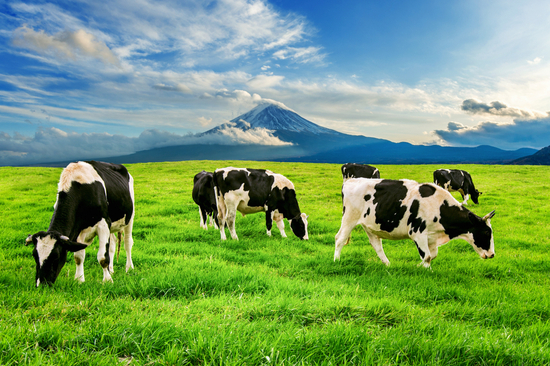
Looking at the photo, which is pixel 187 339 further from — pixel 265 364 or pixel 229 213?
pixel 229 213

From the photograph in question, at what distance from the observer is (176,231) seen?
35.8ft

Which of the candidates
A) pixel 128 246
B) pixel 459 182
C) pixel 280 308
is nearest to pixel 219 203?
pixel 128 246

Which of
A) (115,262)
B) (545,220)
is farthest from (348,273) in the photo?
(545,220)

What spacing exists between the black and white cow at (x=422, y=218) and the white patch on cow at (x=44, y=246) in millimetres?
6540

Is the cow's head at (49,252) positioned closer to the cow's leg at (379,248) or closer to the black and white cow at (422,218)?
the black and white cow at (422,218)

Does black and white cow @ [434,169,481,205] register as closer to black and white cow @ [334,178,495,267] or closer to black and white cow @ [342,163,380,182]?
black and white cow @ [342,163,380,182]

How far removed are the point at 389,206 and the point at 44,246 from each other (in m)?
7.08

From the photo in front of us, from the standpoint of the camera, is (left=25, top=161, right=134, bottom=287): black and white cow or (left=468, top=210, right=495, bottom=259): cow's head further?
(left=468, top=210, right=495, bottom=259): cow's head

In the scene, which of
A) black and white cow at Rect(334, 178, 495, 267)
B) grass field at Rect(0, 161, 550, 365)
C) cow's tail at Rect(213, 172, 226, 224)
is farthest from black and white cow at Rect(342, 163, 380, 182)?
black and white cow at Rect(334, 178, 495, 267)

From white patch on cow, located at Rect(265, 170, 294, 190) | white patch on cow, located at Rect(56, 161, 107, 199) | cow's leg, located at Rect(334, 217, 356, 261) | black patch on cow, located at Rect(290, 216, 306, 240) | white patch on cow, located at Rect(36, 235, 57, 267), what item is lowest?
black patch on cow, located at Rect(290, 216, 306, 240)

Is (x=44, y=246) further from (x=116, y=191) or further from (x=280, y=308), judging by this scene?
(x=280, y=308)

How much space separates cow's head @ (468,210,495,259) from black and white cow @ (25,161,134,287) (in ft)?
27.0

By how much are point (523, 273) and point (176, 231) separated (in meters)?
10.4

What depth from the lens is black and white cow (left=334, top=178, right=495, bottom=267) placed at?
7332 mm
